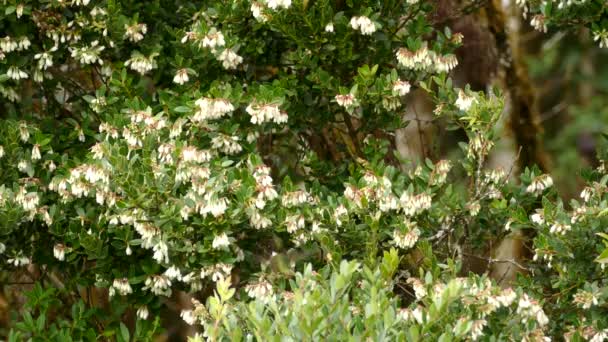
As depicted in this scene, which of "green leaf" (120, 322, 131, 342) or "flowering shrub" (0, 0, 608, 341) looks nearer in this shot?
"flowering shrub" (0, 0, 608, 341)

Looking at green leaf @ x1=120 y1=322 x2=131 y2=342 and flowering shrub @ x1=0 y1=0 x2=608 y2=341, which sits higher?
flowering shrub @ x1=0 y1=0 x2=608 y2=341

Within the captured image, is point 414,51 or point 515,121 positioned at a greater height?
point 414,51

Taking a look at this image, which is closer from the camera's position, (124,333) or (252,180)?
(252,180)

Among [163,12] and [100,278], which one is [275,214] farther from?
[163,12]

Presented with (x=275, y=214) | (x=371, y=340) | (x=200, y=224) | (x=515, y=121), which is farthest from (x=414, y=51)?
(x=515, y=121)

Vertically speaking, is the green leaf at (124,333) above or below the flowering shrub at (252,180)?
below

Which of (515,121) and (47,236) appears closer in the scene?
(47,236)

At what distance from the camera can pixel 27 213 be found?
4.31m

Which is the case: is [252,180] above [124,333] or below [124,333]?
above

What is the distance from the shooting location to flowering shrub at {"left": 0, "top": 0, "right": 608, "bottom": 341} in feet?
12.6

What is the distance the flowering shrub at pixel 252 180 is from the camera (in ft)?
12.6

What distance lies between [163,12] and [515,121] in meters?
2.89

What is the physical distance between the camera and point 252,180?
3.97 metres

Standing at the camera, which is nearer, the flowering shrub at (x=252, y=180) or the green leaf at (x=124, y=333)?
the flowering shrub at (x=252, y=180)
